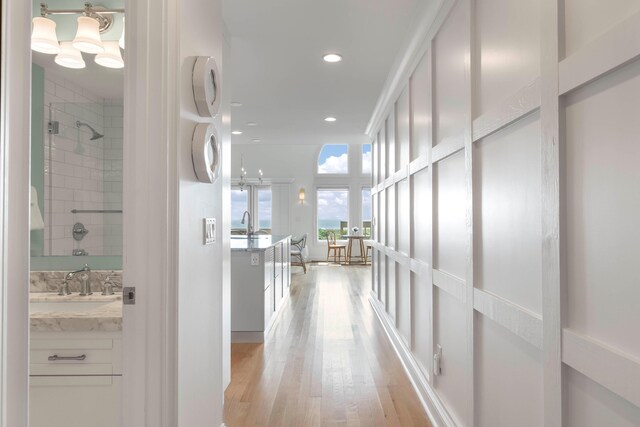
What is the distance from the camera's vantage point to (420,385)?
2.70m

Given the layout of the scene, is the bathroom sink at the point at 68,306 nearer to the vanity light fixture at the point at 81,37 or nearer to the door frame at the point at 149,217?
the door frame at the point at 149,217

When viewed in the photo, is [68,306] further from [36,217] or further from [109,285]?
[36,217]

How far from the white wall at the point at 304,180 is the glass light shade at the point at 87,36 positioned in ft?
30.0

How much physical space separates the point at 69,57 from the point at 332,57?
76.2 inches

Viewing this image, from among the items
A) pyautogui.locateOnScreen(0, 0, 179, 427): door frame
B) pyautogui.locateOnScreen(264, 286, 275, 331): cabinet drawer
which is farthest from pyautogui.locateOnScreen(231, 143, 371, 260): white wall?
pyautogui.locateOnScreen(0, 0, 179, 427): door frame

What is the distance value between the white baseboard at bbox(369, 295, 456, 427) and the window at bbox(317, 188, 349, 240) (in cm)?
725

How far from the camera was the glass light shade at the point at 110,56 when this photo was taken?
6.75 feet

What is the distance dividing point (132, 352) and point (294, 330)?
3109mm

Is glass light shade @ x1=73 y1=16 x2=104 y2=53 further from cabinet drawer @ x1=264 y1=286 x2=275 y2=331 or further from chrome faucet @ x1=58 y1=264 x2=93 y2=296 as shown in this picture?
cabinet drawer @ x1=264 y1=286 x2=275 y2=331

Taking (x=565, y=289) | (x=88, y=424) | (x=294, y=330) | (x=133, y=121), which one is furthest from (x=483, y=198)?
(x=294, y=330)

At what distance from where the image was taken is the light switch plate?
1730 millimetres

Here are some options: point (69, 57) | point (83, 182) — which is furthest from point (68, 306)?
point (69, 57)

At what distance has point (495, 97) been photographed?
5.26ft

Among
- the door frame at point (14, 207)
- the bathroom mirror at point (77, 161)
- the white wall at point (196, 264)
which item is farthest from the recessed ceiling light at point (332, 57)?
the door frame at point (14, 207)
